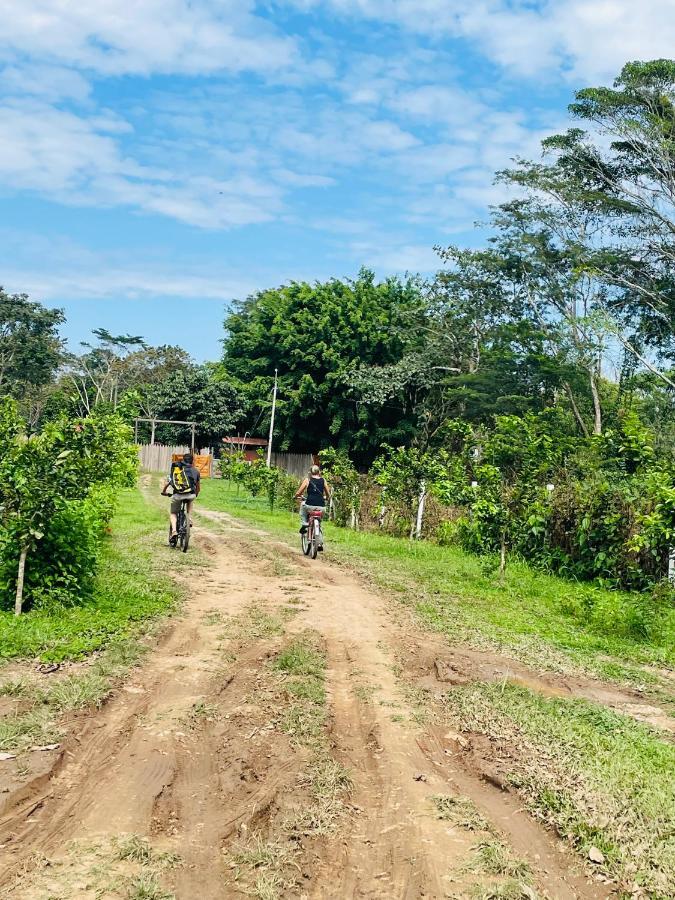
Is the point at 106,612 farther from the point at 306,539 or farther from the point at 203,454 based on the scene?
the point at 203,454

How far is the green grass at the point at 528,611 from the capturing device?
26.6ft

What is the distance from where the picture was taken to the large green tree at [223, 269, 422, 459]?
131 ft

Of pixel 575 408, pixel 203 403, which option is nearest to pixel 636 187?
pixel 575 408

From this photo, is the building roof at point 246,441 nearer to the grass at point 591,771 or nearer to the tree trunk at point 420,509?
the tree trunk at point 420,509

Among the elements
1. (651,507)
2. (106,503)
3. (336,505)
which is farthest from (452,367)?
(106,503)

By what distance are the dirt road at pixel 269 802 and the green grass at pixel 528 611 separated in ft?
6.61

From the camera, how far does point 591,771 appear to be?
15.5ft

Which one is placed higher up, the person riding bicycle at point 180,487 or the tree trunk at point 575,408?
the tree trunk at point 575,408

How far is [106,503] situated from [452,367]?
28971 millimetres

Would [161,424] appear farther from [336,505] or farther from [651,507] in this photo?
[651,507]

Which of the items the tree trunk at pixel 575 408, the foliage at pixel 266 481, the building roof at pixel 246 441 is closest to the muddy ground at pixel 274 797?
the foliage at pixel 266 481

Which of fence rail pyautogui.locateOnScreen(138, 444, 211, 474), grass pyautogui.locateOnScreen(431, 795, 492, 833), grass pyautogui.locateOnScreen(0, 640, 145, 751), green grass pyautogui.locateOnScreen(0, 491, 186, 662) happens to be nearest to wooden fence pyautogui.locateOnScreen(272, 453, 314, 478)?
fence rail pyautogui.locateOnScreen(138, 444, 211, 474)

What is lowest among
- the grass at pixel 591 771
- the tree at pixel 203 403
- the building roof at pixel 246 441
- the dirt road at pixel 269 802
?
the dirt road at pixel 269 802

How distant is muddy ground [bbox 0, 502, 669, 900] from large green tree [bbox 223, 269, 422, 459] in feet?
107
